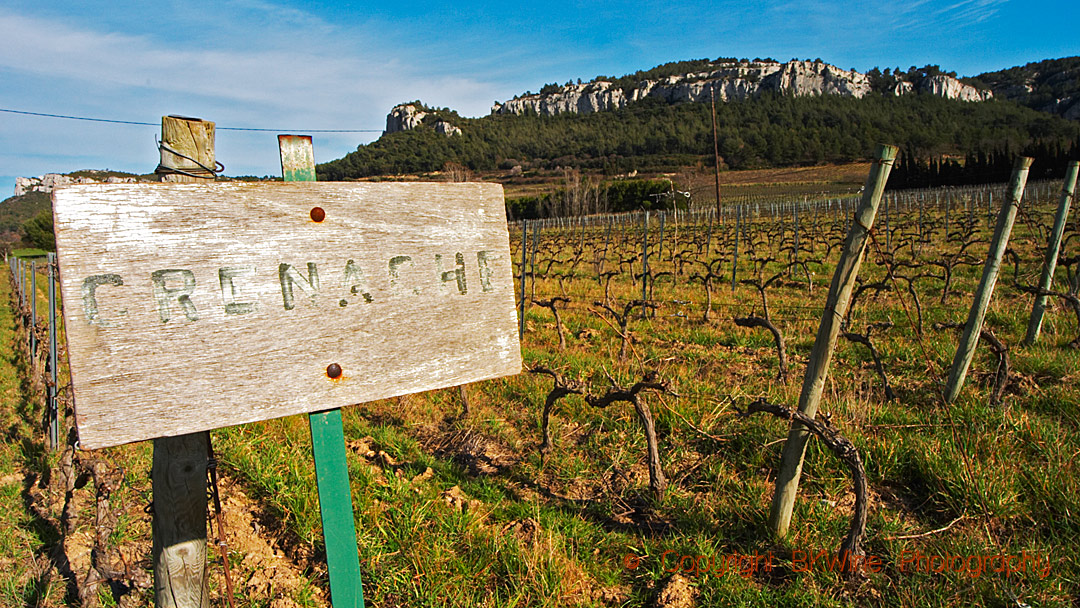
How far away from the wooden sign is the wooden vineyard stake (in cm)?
8

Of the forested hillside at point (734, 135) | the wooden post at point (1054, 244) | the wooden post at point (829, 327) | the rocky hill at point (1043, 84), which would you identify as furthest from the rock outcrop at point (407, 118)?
the rocky hill at point (1043, 84)

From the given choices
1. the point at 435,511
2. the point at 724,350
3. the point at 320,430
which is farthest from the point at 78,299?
the point at 724,350

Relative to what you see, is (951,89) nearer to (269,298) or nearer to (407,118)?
(407,118)

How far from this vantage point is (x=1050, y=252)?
183 inches

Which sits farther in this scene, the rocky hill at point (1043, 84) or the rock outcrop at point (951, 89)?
the rock outcrop at point (951, 89)

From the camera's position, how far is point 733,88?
129 meters

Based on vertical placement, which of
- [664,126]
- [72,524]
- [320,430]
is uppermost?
[664,126]

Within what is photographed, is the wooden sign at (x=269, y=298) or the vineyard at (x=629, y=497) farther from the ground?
the wooden sign at (x=269, y=298)

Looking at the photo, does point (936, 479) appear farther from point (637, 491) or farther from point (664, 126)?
point (664, 126)

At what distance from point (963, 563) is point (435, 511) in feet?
7.70

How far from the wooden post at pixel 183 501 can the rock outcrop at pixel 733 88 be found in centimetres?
13230

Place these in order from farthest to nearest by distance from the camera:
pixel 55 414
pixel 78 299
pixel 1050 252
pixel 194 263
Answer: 1. pixel 1050 252
2. pixel 55 414
3. pixel 194 263
4. pixel 78 299

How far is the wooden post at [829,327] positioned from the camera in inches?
86.0

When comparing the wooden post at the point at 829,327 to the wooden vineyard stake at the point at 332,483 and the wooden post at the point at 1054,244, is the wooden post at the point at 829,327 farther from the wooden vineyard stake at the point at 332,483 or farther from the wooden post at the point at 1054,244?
the wooden post at the point at 1054,244
